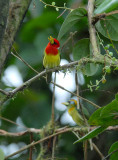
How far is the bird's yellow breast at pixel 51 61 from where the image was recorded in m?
2.84

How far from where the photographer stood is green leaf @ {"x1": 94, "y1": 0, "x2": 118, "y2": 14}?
1.69 m

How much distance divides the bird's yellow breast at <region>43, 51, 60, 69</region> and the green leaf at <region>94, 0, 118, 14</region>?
113 centimetres

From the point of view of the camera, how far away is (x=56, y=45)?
288 centimetres

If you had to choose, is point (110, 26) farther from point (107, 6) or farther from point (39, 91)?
point (39, 91)

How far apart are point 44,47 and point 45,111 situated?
2.22ft

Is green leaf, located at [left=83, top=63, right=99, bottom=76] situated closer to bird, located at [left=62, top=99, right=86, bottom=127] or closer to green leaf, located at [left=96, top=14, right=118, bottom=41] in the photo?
green leaf, located at [left=96, top=14, right=118, bottom=41]

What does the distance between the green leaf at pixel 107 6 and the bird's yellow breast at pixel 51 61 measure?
1.13 m

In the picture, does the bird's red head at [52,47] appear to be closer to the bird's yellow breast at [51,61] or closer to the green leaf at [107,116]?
the bird's yellow breast at [51,61]

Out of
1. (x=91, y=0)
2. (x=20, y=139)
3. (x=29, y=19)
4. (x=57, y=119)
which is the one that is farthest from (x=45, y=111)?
(x=91, y=0)

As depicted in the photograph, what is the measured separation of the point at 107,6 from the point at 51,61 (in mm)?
1219

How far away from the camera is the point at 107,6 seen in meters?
1.72

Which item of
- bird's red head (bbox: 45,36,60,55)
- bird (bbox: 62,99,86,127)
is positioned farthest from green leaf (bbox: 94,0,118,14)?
bird (bbox: 62,99,86,127)

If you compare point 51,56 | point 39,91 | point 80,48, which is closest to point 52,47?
point 51,56

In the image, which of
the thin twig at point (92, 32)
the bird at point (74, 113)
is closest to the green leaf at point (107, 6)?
the thin twig at point (92, 32)
